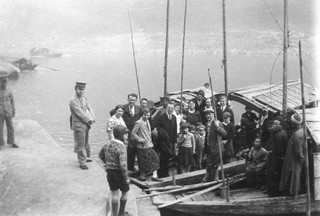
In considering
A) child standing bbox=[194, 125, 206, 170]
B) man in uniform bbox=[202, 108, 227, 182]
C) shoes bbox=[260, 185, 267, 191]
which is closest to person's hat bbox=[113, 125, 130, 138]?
man in uniform bbox=[202, 108, 227, 182]

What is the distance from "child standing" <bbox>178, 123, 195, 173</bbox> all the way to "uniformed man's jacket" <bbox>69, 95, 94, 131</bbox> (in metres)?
2.47

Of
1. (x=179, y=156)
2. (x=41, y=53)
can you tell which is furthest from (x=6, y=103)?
(x=41, y=53)

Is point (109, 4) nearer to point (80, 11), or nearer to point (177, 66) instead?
point (80, 11)

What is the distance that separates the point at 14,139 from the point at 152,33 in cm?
9863

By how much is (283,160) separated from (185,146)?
7.82ft

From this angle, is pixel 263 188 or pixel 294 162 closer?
pixel 294 162

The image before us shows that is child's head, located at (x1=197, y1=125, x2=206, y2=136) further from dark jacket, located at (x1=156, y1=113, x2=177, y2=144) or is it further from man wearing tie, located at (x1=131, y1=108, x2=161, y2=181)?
man wearing tie, located at (x1=131, y1=108, x2=161, y2=181)

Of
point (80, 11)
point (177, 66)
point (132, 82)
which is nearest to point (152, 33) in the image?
point (80, 11)

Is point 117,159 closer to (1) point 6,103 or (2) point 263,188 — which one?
(1) point 6,103

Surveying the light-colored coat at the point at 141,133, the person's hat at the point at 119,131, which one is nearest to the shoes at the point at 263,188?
the light-colored coat at the point at 141,133

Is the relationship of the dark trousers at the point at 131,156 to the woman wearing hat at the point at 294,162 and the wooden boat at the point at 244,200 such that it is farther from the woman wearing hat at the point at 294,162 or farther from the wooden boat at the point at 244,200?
the woman wearing hat at the point at 294,162

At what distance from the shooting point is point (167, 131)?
936 cm

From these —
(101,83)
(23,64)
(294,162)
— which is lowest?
(294,162)

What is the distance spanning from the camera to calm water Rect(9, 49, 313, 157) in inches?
1125
